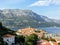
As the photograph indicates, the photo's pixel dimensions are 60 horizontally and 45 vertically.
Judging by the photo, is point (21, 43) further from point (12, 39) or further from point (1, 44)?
point (1, 44)

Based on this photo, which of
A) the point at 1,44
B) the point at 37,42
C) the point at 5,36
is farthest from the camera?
the point at 37,42

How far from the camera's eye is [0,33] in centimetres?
3228

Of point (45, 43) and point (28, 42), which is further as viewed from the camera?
point (45, 43)

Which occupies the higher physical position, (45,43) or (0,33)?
(0,33)

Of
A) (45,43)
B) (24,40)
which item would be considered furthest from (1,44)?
(45,43)

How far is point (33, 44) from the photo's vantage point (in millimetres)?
33250

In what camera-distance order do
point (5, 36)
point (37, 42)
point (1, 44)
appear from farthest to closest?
point (37, 42), point (5, 36), point (1, 44)

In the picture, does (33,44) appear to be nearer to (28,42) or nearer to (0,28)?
(28,42)

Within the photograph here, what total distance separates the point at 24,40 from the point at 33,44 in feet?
4.36

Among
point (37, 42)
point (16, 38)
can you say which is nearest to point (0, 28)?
point (16, 38)

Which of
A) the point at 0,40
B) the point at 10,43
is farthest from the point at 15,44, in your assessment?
the point at 0,40

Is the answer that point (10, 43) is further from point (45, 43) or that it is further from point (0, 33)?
point (45, 43)

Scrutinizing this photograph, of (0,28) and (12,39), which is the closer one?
(12,39)

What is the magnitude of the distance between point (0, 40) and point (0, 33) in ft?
8.93
